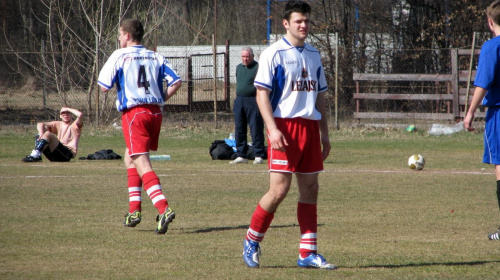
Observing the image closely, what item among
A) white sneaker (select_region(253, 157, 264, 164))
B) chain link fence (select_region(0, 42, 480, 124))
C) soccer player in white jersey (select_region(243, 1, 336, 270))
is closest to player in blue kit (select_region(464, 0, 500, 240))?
soccer player in white jersey (select_region(243, 1, 336, 270))

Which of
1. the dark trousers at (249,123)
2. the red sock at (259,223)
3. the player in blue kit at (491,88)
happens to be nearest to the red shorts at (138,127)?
the red sock at (259,223)

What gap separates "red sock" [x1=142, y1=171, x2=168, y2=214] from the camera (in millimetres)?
6805

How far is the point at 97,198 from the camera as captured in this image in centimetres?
920

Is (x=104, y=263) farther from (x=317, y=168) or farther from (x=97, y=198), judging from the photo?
(x=97, y=198)

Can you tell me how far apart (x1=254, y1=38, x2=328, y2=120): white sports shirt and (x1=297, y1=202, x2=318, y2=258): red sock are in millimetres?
687

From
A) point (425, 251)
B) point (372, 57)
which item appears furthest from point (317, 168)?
point (372, 57)

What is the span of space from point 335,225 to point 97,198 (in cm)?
338

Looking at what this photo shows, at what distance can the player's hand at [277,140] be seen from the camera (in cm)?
505

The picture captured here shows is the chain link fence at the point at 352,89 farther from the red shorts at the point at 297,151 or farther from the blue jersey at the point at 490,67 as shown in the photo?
the red shorts at the point at 297,151

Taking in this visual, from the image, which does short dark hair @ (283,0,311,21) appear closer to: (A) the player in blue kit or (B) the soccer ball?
(A) the player in blue kit

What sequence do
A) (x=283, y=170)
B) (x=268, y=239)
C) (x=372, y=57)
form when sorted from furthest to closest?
1. (x=372, y=57)
2. (x=268, y=239)
3. (x=283, y=170)

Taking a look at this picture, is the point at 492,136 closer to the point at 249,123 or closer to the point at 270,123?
the point at 270,123

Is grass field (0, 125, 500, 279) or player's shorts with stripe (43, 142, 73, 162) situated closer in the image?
grass field (0, 125, 500, 279)

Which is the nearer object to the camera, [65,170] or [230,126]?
[65,170]
